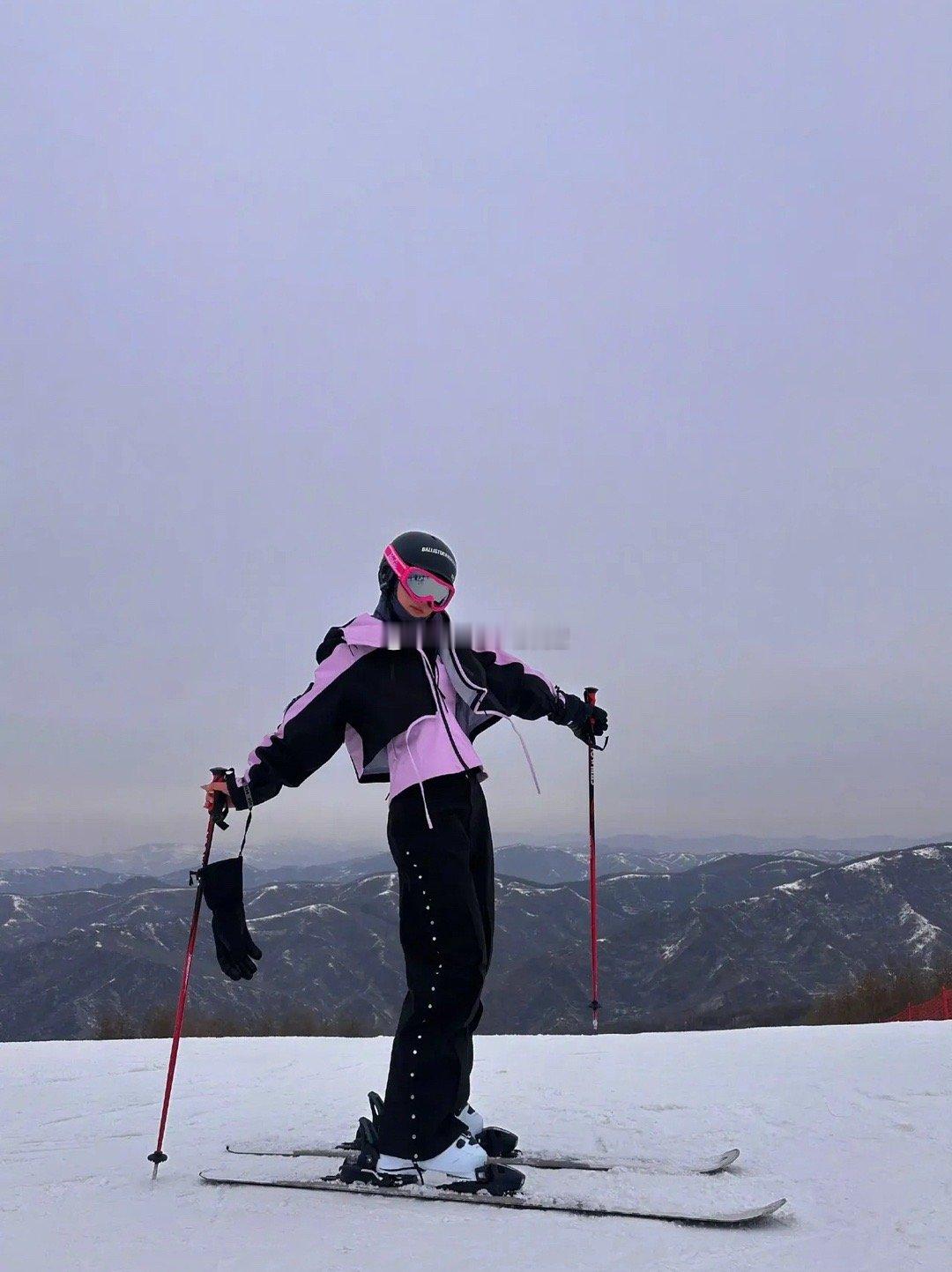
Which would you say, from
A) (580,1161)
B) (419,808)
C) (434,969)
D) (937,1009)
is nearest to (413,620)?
(419,808)

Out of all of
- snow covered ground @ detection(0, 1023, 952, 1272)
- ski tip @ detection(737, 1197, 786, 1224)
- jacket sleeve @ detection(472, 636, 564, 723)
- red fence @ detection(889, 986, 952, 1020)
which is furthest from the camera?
red fence @ detection(889, 986, 952, 1020)

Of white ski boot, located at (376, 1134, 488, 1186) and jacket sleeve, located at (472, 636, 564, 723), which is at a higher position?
jacket sleeve, located at (472, 636, 564, 723)

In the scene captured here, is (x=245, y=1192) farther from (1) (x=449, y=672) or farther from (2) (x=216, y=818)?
(1) (x=449, y=672)

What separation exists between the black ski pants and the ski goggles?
0.78 meters

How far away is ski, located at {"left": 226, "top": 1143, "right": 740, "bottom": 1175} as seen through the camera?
3.26 metres

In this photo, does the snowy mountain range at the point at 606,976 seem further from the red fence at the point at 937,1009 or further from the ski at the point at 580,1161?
the ski at the point at 580,1161

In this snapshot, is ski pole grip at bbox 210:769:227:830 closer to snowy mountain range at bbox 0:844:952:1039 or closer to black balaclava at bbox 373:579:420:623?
black balaclava at bbox 373:579:420:623

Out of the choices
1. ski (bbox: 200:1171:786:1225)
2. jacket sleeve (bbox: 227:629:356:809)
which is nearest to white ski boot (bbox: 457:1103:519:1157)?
ski (bbox: 200:1171:786:1225)

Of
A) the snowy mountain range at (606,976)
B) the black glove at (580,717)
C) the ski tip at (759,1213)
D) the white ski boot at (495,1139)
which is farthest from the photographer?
the snowy mountain range at (606,976)

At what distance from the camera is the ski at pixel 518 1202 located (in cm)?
270

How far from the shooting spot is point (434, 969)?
3.42 meters

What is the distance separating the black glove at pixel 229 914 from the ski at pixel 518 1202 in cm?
74

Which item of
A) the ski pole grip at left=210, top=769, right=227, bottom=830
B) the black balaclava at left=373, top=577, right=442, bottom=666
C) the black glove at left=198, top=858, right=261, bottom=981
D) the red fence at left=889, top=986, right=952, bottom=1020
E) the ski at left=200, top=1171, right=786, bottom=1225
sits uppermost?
the black balaclava at left=373, top=577, right=442, bottom=666

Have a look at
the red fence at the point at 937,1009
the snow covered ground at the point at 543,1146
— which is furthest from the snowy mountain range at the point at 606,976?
the snow covered ground at the point at 543,1146
